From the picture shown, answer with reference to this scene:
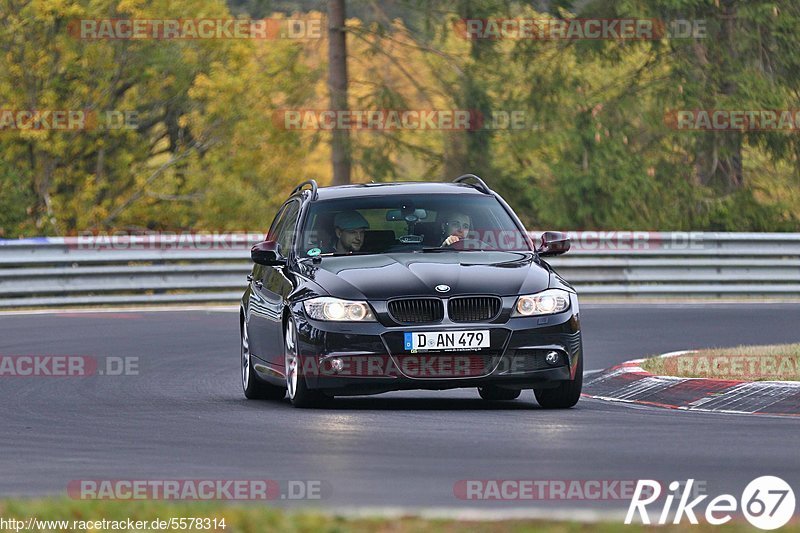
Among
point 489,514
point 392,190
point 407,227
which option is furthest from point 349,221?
point 489,514

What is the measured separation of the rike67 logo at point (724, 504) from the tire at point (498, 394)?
16.7 feet

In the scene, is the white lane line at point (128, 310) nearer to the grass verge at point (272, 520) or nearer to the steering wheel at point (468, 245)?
the steering wheel at point (468, 245)

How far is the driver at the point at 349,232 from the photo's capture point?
1307 centimetres

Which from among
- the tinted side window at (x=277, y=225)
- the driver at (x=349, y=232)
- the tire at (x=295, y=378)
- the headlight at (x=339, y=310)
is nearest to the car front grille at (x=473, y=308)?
the headlight at (x=339, y=310)

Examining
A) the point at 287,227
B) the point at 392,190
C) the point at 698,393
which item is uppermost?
the point at 392,190

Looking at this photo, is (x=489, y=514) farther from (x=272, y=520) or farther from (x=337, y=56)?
(x=337, y=56)

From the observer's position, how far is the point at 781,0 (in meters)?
39.0

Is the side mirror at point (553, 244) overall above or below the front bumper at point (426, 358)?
above

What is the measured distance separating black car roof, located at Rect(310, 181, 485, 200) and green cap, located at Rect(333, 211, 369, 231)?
0.26 metres

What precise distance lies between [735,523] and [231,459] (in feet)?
10.8

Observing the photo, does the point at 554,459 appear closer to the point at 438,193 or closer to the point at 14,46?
the point at 438,193

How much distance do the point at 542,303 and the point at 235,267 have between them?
14.6 meters

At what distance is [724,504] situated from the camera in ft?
25.3

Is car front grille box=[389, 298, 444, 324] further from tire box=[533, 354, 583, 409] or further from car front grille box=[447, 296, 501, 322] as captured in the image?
tire box=[533, 354, 583, 409]
